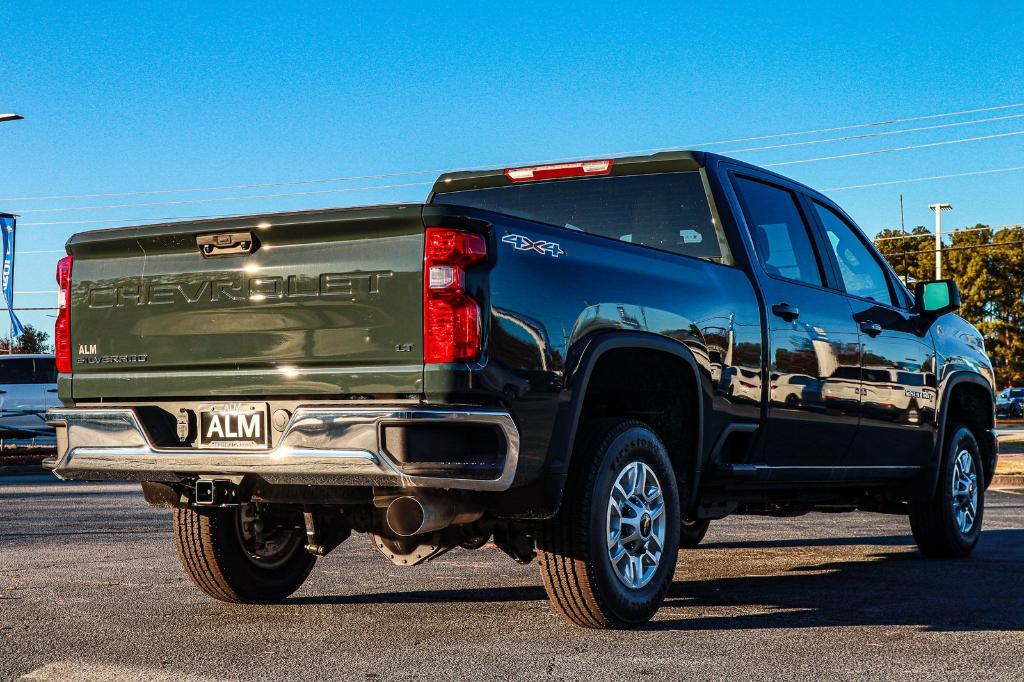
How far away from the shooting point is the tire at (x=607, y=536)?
17.3 ft

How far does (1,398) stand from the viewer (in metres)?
24.6

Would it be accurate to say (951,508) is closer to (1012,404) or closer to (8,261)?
(8,261)

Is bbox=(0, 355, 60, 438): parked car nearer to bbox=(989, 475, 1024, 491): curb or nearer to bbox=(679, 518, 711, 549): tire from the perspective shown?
bbox=(989, 475, 1024, 491): curb

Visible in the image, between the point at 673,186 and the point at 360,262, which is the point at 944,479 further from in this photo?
the point at 360,262

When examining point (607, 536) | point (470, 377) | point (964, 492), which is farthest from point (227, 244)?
point (964, 492)

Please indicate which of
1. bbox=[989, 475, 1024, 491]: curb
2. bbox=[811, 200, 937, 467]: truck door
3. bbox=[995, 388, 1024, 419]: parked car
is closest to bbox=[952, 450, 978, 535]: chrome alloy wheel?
bbox=[811, 200, 937, 467]: truck door

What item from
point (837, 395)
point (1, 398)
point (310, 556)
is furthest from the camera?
point (1, 398)

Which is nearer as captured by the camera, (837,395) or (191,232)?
(191,232)

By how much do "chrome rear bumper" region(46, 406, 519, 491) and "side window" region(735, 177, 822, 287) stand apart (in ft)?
8.22

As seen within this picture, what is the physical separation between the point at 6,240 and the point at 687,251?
29.5 metres

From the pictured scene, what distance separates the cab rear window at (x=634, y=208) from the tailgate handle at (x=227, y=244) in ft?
5.19

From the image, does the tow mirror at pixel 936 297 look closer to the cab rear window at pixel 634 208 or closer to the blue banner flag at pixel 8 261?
the cab rear window at pixel 634 208

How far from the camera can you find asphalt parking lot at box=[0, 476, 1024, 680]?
4.74 meters

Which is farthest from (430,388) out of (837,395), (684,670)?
(837,395)
